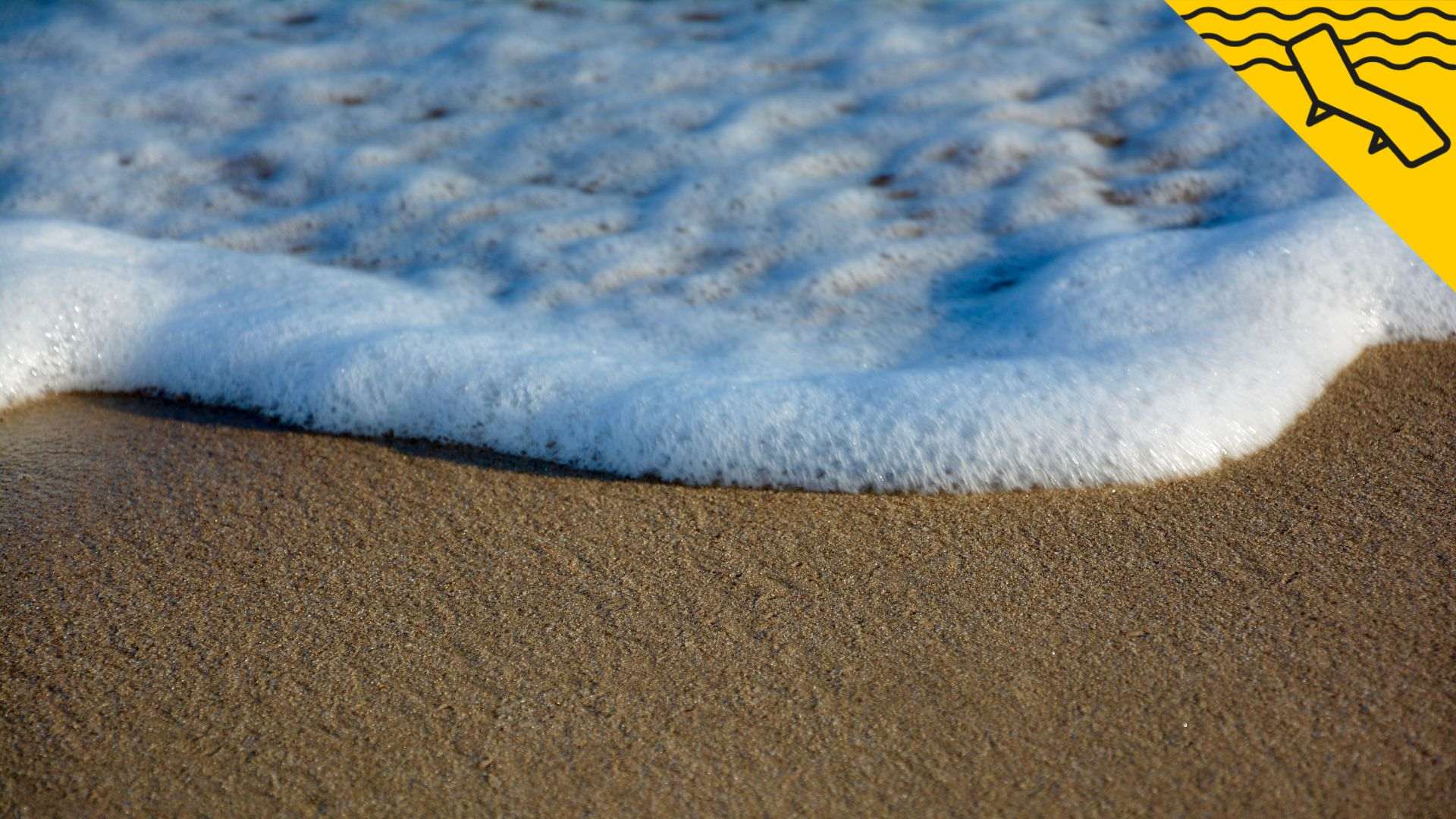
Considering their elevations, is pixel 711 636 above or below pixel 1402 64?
below

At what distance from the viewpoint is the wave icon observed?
238 centimetres

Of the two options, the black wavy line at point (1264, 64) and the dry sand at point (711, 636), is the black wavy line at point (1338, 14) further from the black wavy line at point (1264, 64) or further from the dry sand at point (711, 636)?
the dry sand at point (711, 636)

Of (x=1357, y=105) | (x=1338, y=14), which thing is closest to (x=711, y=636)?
(x=1357, y=105)

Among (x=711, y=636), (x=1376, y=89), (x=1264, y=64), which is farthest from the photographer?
(x=1264, y=64)

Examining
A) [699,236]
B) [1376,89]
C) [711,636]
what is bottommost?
[699,236]

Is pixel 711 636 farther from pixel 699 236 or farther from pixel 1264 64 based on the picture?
pixel 1264 64

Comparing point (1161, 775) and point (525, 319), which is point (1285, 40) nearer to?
point (525, 319)

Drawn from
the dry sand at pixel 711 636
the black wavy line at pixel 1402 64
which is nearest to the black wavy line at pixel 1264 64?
the black wavy line at pixel 1402 64

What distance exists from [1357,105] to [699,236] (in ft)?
4.35

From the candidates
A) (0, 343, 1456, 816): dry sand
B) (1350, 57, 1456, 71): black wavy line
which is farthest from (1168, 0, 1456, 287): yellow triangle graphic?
(0, 343, 1456, 816): dry sand

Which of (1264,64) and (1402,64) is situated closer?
(1402,64)

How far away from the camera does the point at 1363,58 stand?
8.21 ft

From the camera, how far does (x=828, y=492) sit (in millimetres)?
1849

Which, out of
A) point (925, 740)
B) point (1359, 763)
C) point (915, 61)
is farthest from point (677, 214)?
point (1359, 763)
